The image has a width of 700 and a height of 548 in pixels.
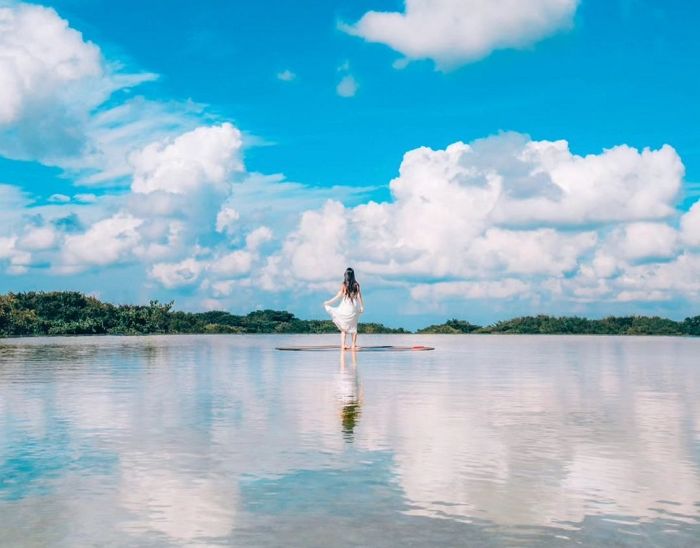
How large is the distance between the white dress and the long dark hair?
213 mm

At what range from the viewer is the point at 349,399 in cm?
1870

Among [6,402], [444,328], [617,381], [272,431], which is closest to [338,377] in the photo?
[617,381]

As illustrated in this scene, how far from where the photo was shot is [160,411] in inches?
649

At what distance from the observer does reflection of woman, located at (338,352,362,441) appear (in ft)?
46.4

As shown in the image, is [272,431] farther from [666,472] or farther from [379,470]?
[666,472]

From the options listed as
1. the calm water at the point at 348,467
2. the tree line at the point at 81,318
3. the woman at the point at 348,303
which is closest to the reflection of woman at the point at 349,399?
the calm water at the point at 348,467

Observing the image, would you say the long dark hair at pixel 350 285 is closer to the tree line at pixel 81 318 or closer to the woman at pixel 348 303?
the woman at pixel 348 303

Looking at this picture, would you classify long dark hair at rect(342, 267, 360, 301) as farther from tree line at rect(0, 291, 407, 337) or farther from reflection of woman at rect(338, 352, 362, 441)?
tree line at rect(0, 291, 407, 337)

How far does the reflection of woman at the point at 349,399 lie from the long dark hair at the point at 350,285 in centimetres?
1088

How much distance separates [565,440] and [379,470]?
3932mm

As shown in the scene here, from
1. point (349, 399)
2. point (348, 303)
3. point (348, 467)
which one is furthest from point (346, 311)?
point (348, 467)

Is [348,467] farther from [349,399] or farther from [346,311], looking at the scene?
[346,311]

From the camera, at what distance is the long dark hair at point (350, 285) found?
1580 inches

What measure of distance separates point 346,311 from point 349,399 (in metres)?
21.9
